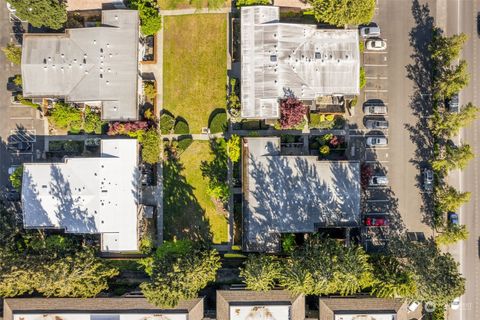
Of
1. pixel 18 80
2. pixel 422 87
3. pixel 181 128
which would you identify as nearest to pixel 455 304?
pixel 422 87

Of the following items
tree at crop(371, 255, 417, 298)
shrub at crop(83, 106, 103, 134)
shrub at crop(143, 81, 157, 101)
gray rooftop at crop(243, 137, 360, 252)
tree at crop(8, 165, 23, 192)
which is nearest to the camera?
tree at crop(371, 255, 417, 298)

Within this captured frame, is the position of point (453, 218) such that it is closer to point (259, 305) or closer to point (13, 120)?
point (259, 305)

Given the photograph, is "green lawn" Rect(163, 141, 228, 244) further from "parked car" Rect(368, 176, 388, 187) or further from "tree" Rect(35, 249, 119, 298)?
"parked car" Rect(368, 176, 388, 187)

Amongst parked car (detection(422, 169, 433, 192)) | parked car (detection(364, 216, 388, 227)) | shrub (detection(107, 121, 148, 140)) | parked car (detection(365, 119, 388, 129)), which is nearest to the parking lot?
shrub (detection(107, 121, 148, 140))

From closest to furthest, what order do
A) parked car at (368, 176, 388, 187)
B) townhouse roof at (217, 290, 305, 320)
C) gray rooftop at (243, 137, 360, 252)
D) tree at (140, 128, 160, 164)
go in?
townhouse roof at (217, 290, 305, 320), gray rooftop at (243, 137, 360, 252), tree at (140, 128, 160, 164), parked car at (368, 176, 388, 187)

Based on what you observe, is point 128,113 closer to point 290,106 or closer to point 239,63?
point 239,63

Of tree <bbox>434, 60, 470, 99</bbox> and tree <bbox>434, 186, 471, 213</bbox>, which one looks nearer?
tree <bbox>434, 60, 470, 99</bbox>
